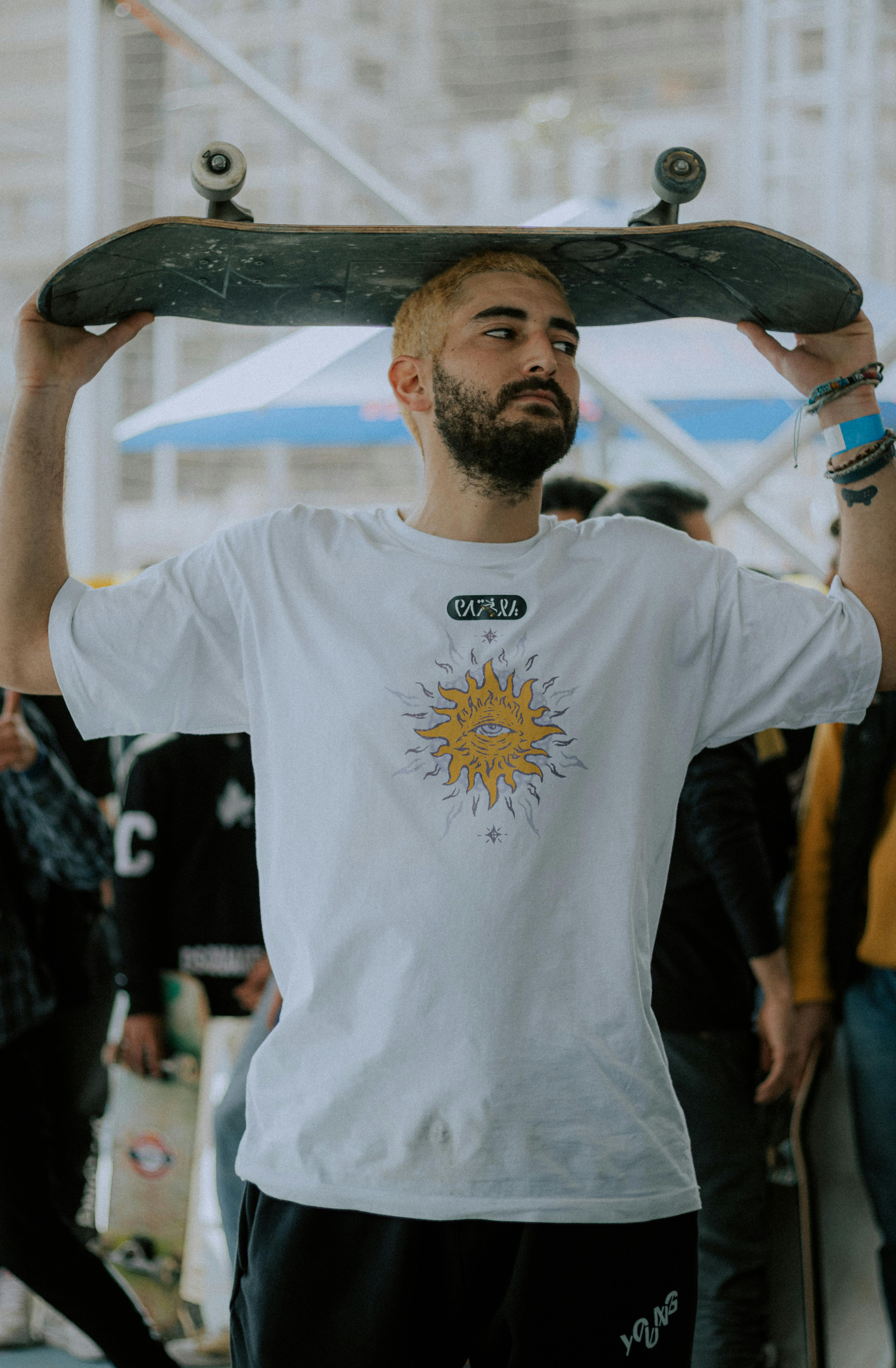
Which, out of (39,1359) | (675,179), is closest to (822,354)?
(675,179)

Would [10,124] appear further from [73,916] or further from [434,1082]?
[434,1082]

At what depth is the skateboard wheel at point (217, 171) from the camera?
60.4 inches

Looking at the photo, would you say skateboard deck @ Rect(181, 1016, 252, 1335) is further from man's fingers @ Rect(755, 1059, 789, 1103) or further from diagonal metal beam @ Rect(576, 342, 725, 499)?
diagonal metal beam @ Rect(576, 342, 725, 499)

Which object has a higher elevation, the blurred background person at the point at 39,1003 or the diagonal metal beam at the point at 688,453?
the diagonal metal beam at the point at 688,453

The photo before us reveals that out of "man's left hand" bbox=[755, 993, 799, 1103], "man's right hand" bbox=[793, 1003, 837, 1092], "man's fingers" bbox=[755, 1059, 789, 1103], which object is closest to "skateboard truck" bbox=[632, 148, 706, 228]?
"man's left hand" bbox=[755, 993, 799, 1103]

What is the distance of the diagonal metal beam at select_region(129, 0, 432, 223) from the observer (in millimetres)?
3582

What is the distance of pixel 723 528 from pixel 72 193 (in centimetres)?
272

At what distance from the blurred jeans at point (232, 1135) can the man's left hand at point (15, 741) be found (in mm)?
668

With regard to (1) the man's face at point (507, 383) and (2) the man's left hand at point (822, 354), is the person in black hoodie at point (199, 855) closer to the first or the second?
(1) the man's face at point (507, 383)

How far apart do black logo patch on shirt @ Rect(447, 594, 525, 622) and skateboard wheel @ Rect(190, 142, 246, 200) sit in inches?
21.8

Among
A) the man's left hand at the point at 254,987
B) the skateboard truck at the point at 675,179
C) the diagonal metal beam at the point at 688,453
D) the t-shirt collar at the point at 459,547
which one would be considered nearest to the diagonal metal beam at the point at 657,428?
the diagonal metal beam at the point at 688,453

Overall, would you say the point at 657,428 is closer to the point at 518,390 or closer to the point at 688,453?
the point at 688,453

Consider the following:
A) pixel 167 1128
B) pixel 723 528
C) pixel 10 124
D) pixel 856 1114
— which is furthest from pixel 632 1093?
pixel 10 124

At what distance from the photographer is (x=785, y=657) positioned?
1.58 metres
